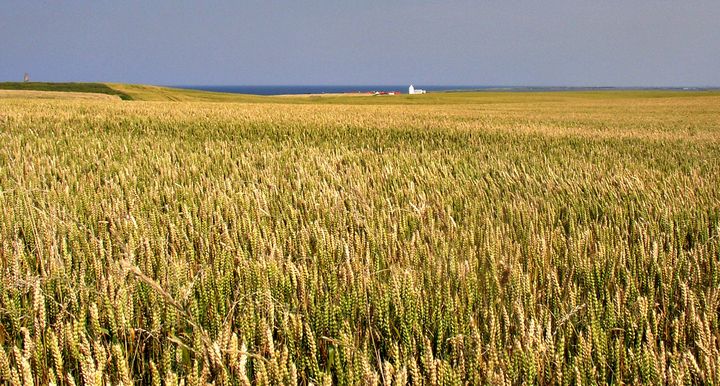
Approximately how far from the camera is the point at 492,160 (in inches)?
207

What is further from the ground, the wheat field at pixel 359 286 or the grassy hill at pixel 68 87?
the grassy hill at pixel 68 87

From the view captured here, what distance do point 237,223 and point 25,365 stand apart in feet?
4.69

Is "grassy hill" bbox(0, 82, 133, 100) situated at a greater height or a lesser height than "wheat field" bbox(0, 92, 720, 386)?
greater

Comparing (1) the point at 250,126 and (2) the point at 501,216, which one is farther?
(1) the point at 250,126

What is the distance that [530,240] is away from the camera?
7.77ft

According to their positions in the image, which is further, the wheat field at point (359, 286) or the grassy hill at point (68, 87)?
the grassy hill at point (68, 87)

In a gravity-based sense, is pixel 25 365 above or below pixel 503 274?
above

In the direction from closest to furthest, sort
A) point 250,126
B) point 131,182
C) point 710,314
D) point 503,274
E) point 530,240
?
point 710,314 → point 503,274 → point 530,240 → point 131,182 → point 250,126

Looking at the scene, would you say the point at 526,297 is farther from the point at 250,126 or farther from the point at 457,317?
the point at 250,126

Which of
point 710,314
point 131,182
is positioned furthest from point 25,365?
point 131,182

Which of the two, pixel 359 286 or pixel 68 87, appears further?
pixel 68 87

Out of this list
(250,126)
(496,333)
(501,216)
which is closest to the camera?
(496,333)

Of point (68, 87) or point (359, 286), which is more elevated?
point (68, 87)

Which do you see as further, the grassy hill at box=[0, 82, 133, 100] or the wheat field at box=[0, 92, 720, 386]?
the grassy hill at box=[0, 82, 133, 100]
